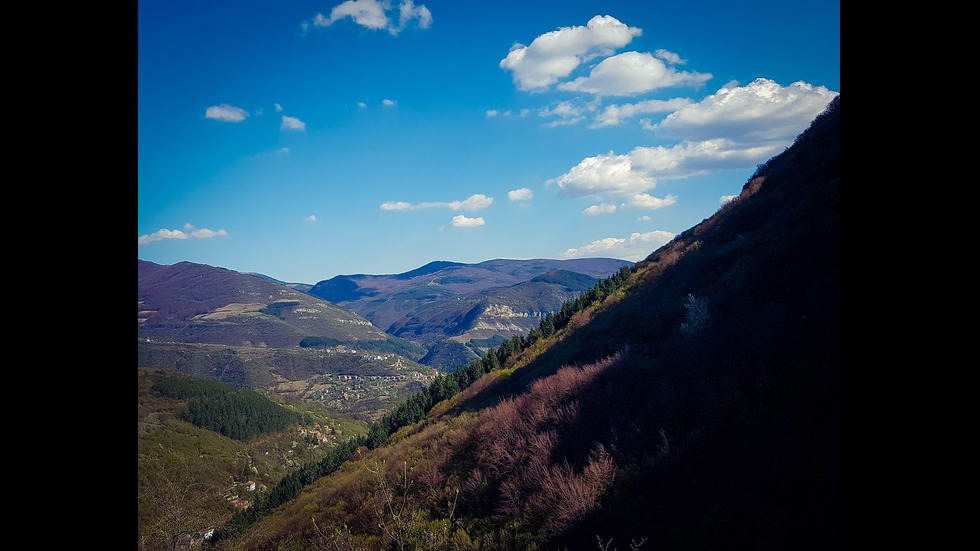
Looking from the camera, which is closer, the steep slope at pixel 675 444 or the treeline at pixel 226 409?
the steep slope at pixel 675 444

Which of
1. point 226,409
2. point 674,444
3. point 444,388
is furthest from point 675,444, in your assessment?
point 226,409

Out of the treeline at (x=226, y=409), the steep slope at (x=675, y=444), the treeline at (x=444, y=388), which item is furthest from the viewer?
the treeline at (x=226, y=409)

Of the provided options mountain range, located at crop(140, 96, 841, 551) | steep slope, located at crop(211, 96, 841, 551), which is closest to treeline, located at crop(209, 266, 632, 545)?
mountain range, located at crop(140, 96, 841, 551)

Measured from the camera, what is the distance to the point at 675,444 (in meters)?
7.68

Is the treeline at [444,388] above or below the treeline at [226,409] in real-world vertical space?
above

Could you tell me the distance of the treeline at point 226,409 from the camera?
151 m

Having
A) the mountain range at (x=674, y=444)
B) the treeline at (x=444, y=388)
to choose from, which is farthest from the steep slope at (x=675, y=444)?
the treeline at (x=444, y=388)

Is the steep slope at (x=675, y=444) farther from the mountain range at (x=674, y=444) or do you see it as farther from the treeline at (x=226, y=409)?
the treeline at (x=226, y=409)

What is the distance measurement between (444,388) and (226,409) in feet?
506

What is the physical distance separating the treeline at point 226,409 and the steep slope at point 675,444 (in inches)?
6487

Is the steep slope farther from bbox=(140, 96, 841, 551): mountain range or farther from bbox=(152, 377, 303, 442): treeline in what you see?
bbox=(152, 377, 303, 442): treeline

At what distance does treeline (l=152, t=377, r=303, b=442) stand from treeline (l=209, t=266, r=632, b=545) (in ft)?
385
